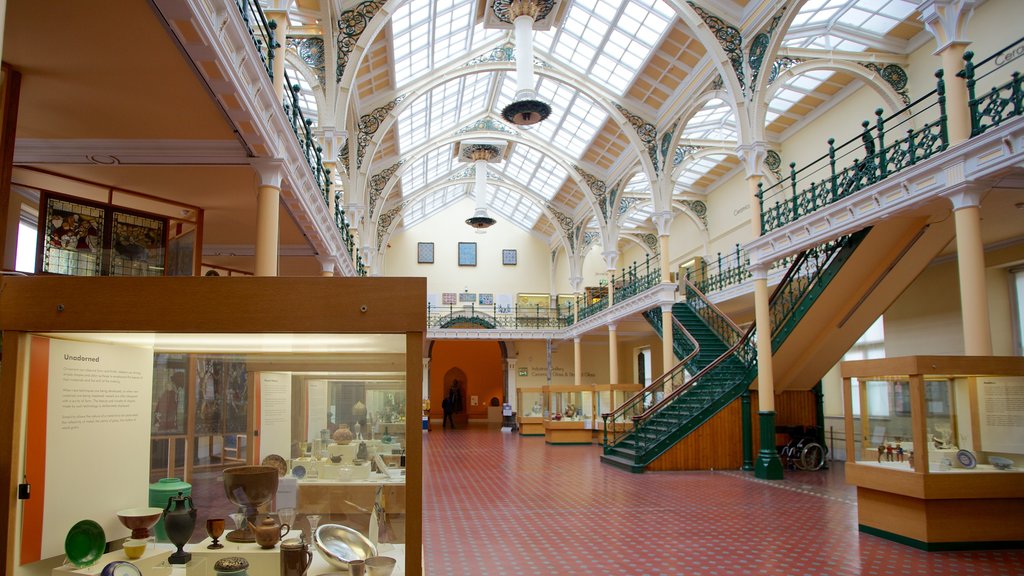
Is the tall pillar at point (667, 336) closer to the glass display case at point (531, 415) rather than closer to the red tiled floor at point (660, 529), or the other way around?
the red tiled floor at point (660, 529)

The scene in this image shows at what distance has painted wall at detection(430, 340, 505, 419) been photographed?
129 ft

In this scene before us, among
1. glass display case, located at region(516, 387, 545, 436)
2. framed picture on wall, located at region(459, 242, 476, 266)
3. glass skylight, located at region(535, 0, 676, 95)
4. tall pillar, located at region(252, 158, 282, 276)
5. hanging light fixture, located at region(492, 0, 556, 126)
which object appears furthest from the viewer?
framed picture on wall, located at region(459, 242, 476, 266)

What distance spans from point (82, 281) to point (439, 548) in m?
5.22

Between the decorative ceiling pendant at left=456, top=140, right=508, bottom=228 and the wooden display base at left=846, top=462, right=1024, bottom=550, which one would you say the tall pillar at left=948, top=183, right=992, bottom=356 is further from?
the decorative ceiling pendant at left=456, top=140, right=508, bottom=228

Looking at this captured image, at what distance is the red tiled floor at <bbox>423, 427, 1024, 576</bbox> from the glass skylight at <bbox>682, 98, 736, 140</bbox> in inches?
443

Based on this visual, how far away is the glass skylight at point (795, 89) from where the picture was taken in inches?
724

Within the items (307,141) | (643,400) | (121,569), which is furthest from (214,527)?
(643,400)

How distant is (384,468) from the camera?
12.4 ft

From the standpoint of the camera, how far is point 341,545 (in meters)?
3.86

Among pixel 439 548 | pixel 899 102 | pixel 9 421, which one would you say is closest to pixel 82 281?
pixel 9 421

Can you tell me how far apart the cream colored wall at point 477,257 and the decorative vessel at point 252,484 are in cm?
3199

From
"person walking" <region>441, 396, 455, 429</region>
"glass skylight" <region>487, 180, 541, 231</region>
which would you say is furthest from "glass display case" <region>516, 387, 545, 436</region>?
"glass skylight" <region>487, 180, 541, 231</region>

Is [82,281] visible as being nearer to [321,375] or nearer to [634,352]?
[321,375]

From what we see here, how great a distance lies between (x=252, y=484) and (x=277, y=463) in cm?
18
